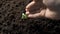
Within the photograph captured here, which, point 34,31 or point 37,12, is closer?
point 34,31

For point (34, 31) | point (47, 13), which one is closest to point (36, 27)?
point (34, 31)

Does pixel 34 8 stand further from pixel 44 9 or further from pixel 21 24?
pixel 21 24

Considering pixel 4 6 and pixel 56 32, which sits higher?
pixel 4 6

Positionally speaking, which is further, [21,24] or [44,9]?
[44,9]

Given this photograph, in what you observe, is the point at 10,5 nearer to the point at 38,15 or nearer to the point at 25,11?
the point at 25,11

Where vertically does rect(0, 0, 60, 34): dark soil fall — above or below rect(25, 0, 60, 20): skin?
below

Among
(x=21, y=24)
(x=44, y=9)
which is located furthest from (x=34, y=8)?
(x=21, y=24)
